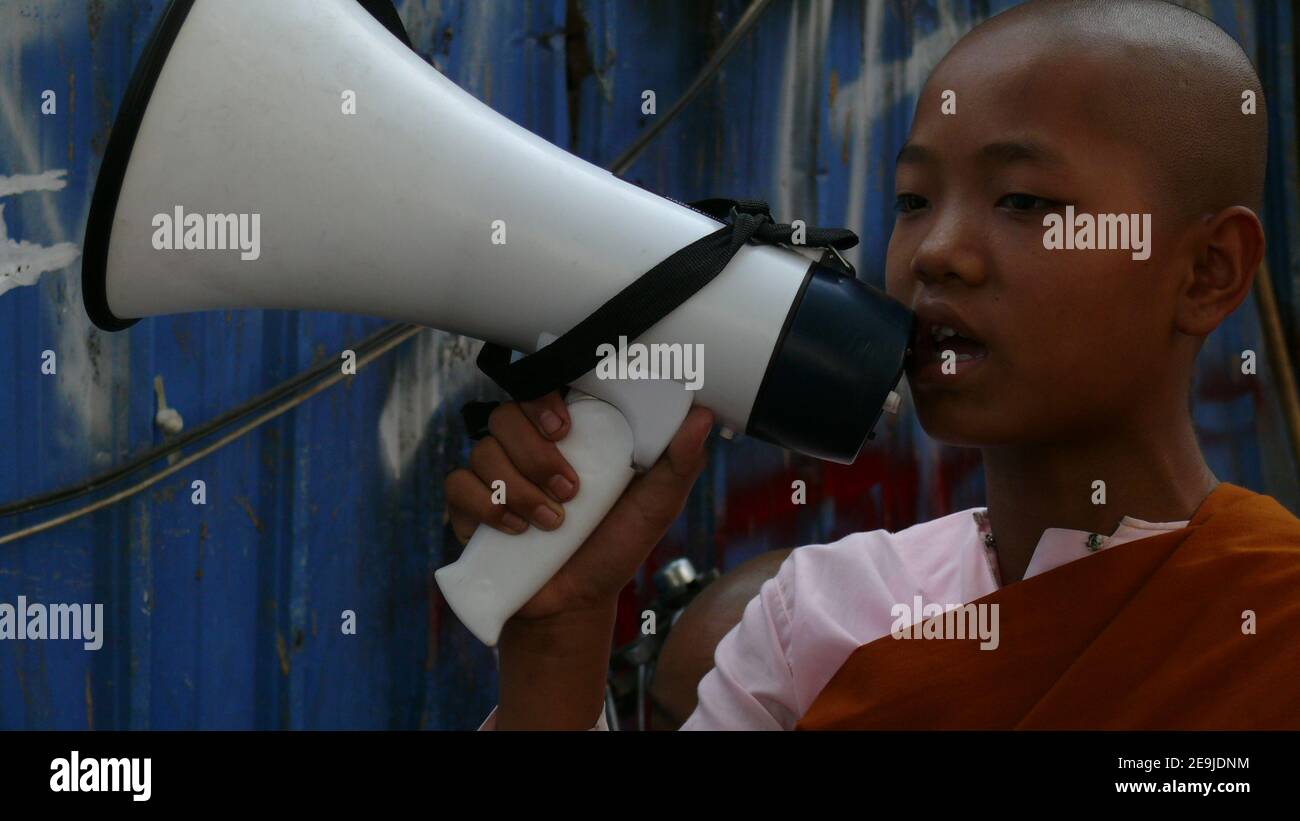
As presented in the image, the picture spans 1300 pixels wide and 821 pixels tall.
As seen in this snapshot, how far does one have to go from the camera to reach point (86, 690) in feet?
8.56

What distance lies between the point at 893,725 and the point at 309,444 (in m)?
1.76

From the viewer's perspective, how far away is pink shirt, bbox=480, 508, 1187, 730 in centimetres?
146

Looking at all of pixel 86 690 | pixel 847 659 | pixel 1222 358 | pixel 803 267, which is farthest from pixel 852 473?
pixel 86 690

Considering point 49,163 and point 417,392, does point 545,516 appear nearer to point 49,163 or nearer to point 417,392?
point 417,392

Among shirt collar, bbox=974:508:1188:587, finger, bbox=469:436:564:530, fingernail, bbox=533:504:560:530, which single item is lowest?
shirt collar, bbox=974:508:1188:587

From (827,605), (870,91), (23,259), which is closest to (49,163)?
(23,259)

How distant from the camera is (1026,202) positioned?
1221 mm

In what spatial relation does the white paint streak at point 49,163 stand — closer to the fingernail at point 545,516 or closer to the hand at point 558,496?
the hand at point 558,496

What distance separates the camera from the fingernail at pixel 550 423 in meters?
1.27

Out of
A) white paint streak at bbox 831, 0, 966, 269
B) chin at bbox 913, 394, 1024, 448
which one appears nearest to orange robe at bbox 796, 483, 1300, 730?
chin at bbox 913, 394, 1024, 448

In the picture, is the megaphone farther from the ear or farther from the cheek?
the ear

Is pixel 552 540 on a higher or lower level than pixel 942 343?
lower

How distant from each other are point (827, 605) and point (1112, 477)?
0.40 meters

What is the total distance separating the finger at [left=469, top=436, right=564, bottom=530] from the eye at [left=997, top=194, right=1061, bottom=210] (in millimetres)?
598
